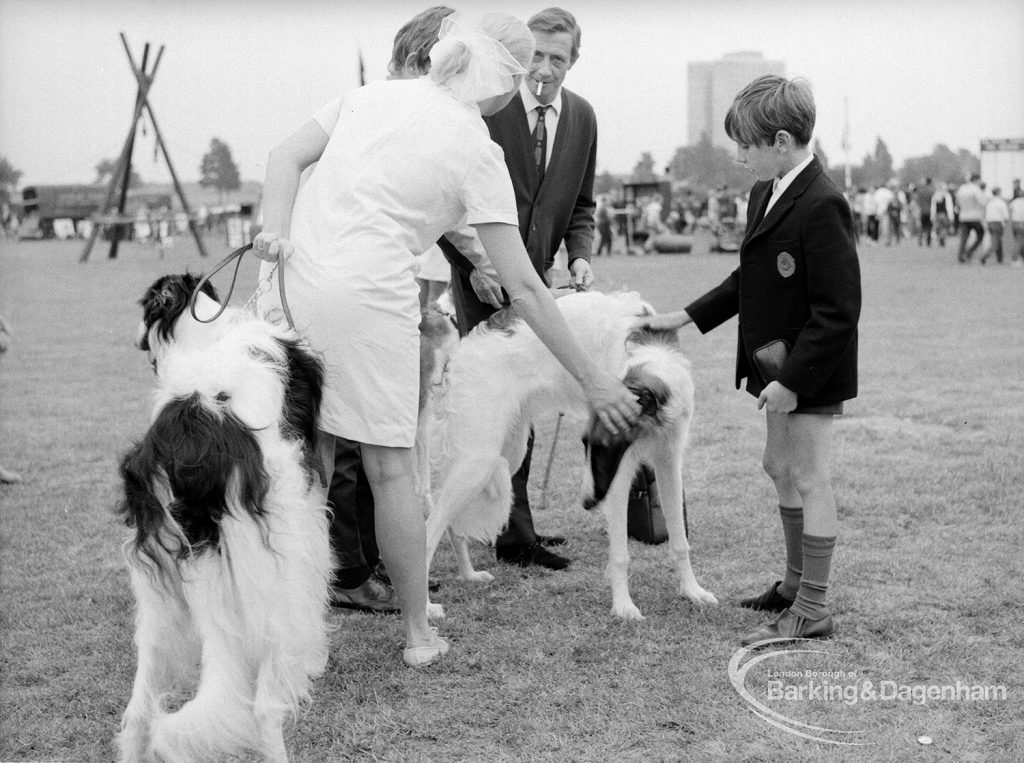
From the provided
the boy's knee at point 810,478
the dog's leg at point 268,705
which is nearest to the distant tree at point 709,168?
the boy's knee at point 810,478

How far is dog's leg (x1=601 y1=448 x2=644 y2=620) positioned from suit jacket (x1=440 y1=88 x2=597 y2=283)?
3.48ft

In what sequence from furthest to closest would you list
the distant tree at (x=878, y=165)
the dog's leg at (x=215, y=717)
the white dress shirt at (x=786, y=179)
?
1. the distant tree at (x=878, y=165)
2. the white dress shirt at (x=786, y=179)
3. the dog's leg at (x=215, y=717)

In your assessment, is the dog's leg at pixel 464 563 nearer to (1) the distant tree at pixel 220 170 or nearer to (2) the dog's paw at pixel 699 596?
(2) the dog's paw at pixel 699 596

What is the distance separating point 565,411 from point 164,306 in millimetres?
1666

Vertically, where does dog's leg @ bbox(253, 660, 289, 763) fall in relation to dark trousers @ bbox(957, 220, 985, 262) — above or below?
below

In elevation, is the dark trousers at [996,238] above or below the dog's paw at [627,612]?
above

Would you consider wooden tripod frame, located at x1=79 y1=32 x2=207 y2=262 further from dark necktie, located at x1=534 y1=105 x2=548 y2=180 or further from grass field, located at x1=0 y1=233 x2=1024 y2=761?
dark necktie, located at x1=534 y1=105 x2=548 y2=180

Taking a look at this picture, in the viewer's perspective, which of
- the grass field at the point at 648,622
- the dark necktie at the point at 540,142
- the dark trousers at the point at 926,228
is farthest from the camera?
the dark trousers at the point at 926,228

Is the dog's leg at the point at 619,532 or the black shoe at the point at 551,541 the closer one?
the dog's leg at the point at 619,532

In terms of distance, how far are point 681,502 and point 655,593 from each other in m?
0.41

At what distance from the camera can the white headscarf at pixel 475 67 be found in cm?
308

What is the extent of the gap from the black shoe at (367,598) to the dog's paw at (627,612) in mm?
877

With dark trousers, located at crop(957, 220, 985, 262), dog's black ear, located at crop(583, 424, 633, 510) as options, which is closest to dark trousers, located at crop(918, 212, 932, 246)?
dark trousers, located at crop(957, 220, 985, 262)

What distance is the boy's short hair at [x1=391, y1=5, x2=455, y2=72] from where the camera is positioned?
11.6ft
